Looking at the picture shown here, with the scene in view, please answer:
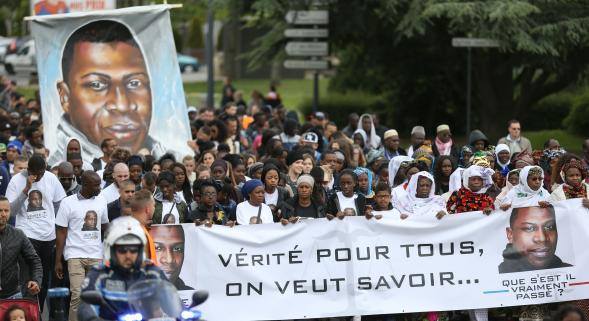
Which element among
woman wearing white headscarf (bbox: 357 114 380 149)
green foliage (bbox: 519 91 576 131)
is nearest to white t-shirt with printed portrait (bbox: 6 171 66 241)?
woman wearing white headscarf (bbox: 357 114 380 149)

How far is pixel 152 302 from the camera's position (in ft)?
27.0

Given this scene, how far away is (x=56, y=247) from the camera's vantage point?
12.8m

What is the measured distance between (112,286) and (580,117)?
19764mm

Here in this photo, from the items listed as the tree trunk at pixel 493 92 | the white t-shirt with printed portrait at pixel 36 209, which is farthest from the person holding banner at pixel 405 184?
the tree trunk at pixel 493 92

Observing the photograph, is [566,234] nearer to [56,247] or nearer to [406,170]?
[406,170]

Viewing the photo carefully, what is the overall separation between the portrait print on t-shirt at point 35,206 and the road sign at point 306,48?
521 inches

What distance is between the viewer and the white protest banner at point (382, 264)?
1240 centimetres

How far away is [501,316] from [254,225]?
2.47 metres

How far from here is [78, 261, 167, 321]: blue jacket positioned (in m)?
8.53

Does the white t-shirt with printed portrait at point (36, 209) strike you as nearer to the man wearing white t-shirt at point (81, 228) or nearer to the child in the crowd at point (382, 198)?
the man wearing white t-shirt at point (81, 228)

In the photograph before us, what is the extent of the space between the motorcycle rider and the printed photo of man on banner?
344 inches

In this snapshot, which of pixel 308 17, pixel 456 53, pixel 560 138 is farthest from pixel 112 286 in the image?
pixel 456 53

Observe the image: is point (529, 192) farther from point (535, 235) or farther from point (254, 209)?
point (254, 209)

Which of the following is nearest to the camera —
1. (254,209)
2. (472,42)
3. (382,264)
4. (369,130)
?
(382,264)
